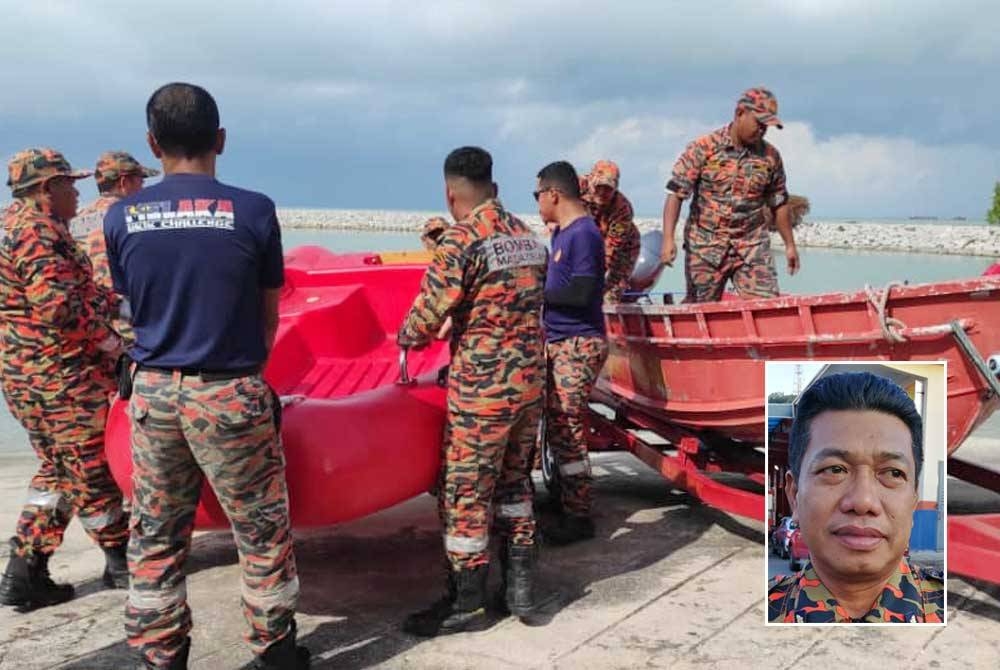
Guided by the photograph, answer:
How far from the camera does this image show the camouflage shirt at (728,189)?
5.24 metres

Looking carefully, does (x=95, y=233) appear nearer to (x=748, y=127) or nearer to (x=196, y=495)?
(x=196, y=495)

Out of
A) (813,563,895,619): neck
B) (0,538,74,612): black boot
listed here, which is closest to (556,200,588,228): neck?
(813,563,895,619): neck

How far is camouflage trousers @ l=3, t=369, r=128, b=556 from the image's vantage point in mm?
3590

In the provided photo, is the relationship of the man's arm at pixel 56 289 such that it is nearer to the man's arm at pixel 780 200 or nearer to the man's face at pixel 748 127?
the man's face at pixel 748 127

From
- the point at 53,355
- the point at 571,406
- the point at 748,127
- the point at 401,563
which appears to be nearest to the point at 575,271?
the point at 571,406

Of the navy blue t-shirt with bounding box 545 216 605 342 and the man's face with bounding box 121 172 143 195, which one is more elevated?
the man's face with bounding box 121 172 143 195

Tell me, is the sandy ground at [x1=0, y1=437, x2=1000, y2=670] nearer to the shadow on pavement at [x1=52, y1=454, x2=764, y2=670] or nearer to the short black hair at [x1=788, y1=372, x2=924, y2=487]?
the shadow on pavement at [x1=52, y1=454, x2=764, y2=670]

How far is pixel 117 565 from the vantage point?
390 centimetres

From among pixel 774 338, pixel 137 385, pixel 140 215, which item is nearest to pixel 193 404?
pixel 137 385

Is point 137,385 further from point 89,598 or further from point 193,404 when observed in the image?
point 89,598

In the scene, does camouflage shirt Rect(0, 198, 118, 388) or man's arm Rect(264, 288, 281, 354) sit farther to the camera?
camouflage shirt Rect(0, 198, 118, 388)

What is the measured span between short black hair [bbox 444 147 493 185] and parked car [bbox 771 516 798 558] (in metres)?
1.49

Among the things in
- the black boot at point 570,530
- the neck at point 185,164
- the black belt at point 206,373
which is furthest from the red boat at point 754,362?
the neck at point 185,164

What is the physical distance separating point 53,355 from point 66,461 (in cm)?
40
